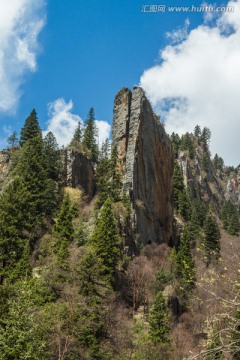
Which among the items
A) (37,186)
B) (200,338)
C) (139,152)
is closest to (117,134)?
(139,152)

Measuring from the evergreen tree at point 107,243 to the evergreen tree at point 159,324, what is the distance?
6544 mm

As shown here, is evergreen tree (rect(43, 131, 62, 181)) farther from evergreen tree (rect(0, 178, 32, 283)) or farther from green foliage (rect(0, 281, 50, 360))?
green foliage (rect(0, 281, 50, 360))

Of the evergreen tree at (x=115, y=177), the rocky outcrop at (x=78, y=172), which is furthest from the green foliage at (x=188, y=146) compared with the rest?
the evergreen tree at (x=115, y=177)

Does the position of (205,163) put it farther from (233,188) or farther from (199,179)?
(233,188)

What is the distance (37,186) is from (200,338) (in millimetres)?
29577

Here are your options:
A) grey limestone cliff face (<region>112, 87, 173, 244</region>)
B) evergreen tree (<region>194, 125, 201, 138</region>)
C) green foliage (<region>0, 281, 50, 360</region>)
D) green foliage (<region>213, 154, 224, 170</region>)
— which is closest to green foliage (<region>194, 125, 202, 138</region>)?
evergreen tree (<region>194, 125, 201, 138</region>)

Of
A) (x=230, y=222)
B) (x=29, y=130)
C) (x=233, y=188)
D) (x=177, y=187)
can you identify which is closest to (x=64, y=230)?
(x=29, y=130)

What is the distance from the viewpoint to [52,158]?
6325cm

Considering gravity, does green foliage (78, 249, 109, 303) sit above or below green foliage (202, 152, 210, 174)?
below

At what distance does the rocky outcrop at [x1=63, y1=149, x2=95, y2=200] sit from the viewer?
6657 centimetres

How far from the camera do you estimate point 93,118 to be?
9681 cm

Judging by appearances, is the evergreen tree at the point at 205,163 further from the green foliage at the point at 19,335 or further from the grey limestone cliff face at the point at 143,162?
the green foliage at the point at 19,335

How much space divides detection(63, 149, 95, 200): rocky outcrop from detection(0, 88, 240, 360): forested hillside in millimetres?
234

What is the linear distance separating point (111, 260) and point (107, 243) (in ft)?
6.83
